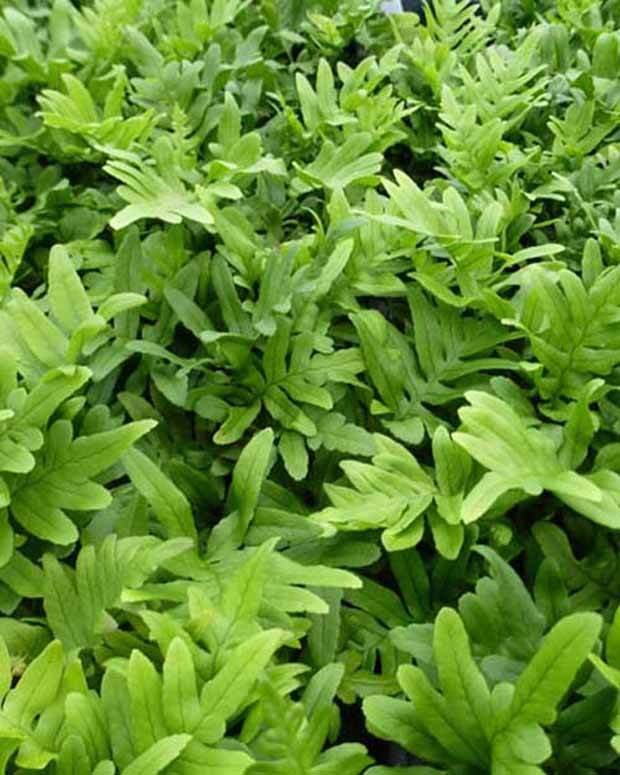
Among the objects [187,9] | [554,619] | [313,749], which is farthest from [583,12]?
[313,749]

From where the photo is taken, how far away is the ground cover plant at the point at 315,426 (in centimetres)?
95

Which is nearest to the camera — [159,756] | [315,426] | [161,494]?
[159,756]

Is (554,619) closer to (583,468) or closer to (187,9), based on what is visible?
(583,468)

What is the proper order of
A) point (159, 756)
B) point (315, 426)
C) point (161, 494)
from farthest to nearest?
point (315, 426), point (161, 494), point (159, 756)

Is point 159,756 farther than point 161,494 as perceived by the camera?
No

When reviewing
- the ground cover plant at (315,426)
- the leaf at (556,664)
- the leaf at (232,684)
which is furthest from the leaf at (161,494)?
the leaf at (556,664)

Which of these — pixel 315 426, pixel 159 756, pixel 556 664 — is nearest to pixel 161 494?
pixel 315 426

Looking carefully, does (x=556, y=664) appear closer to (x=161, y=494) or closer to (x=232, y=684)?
(x=232, y=684)

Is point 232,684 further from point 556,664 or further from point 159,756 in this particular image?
point 556,664

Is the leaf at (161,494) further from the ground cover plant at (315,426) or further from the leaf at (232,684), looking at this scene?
the leaf at (232,684)

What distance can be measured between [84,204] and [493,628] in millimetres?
1091

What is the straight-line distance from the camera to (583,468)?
48.2 inches

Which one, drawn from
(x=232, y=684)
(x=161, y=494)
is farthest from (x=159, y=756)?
(x=161, y=494)

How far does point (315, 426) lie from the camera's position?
128cm
